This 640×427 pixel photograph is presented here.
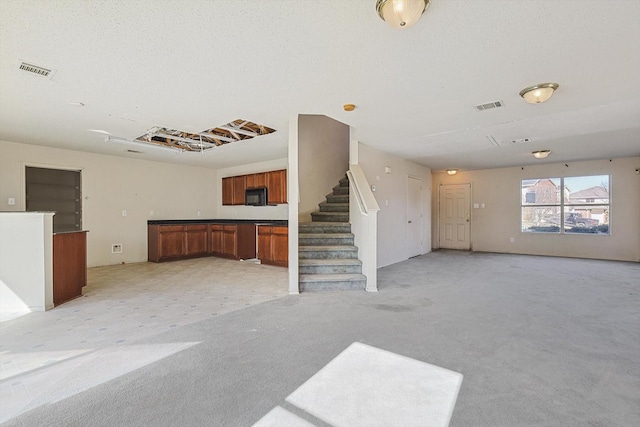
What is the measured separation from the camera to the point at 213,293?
413cm

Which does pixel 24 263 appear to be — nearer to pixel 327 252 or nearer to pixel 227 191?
pixel 327 252

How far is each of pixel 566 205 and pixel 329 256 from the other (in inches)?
258

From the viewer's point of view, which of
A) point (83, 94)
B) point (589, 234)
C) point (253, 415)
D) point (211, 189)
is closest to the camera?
point (253, 415)

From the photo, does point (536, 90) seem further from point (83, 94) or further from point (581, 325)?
point (83, 94)

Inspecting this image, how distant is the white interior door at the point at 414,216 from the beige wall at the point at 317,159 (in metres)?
1.74

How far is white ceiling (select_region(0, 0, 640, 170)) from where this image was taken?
1942 millimetres

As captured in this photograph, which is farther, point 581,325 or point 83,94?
point 83,94

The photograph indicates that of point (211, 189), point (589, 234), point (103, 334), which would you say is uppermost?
point (211, 189)

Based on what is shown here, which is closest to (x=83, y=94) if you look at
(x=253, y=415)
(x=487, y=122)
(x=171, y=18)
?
(x=171, y=18)

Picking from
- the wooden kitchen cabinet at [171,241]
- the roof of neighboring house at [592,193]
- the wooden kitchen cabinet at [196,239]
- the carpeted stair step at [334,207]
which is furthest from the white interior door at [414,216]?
the wooden kitchen cabinet at [171,241]

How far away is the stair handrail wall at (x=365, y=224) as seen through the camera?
4.30 meters

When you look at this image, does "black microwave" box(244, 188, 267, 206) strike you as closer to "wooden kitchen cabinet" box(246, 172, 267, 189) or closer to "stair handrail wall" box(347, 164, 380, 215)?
"wooden kitchen cabinet" box(246, 172, 267, 189)

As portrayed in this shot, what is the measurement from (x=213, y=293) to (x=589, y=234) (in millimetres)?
8505

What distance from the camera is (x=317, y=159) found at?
6445 millimetres
